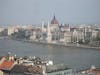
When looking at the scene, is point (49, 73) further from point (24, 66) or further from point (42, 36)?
point (42, 36)

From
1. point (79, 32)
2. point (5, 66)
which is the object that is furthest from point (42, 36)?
point (5, 66)

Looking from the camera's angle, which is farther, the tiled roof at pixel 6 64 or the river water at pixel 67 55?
the river water at pixel 67 55

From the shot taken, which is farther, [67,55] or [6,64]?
[67,55]

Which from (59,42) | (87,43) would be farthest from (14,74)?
(59,42)

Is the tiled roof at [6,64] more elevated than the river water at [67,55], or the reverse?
the tiled roof at [6,64]

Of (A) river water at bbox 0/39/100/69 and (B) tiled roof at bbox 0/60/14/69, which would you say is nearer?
(B) tiled roof at bbox 0/60/14/69

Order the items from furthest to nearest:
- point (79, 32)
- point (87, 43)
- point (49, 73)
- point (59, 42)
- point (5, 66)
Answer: point (79, 32) → point (59, 42) → point (87, 43) → point (5, 66) → point (49, 73)

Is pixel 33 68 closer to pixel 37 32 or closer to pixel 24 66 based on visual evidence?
pixel 24 66

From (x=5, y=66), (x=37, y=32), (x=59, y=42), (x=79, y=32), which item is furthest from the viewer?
(x=37, y=32)

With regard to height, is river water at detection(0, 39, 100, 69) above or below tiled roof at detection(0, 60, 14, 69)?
below

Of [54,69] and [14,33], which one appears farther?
[14,33]

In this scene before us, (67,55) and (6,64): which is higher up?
(6,64)
